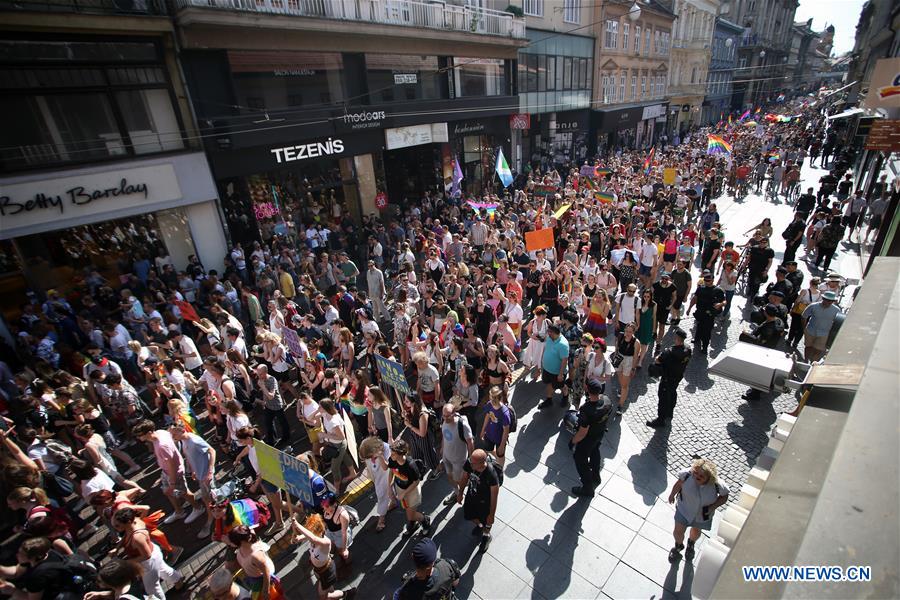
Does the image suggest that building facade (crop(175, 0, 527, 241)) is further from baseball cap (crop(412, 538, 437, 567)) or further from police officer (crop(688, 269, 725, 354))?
baseball cap (crop(412, 538, 437, 567))

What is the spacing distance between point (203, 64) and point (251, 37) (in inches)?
66.5

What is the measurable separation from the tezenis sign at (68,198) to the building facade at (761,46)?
65334 millimetres

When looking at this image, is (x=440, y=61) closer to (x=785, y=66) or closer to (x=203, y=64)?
(x=203, y=64)

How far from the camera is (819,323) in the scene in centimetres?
775

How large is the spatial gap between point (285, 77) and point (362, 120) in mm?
3011

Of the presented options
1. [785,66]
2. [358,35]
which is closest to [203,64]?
[358,35]

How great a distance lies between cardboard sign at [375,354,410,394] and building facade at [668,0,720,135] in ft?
163

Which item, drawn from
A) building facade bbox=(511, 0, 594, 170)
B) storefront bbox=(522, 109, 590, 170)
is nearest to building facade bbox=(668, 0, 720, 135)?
building facade bbox=(511, 0, 594, 170)

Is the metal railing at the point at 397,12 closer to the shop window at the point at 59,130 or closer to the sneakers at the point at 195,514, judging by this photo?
the shop window at the point at 59,130

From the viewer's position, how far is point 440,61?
2044cm

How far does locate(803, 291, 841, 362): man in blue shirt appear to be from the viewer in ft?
25.1

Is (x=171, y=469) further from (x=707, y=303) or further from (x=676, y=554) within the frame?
(x=707, y=303)

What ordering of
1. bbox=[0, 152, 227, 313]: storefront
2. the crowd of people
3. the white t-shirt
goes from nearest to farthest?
the crowd of people, the white t-shirt, bbox=[0, 152, 227, 313]: storefront

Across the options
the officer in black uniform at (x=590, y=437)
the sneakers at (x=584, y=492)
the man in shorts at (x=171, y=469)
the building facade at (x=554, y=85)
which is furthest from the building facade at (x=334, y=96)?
the sneakers at (x=584, y=492)
